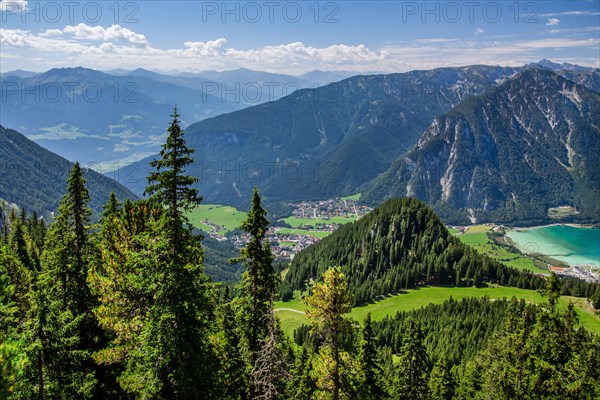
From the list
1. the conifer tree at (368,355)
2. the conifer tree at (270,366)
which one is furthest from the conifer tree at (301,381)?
the conifer tree at (270,366)

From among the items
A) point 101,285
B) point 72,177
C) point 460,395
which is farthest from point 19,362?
point 460,395

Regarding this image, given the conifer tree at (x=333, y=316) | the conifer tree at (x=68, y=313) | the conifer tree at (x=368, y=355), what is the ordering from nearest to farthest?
the conifer tree at (x=68, y=313) → the conifer tree at (x=333, y=316) → the conifer tree at (x=368, y=355)

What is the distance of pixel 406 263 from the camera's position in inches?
6880

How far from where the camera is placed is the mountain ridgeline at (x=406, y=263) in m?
154

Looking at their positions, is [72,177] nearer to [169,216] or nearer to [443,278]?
[169,216]

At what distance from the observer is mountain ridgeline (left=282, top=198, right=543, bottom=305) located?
504 feet

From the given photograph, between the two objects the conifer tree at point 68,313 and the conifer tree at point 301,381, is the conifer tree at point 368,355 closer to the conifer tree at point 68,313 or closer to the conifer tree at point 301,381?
the conifer tree at point 301,381

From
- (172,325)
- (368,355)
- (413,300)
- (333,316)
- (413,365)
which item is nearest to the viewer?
(172,325)

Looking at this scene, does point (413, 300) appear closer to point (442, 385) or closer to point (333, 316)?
point (442, 385)

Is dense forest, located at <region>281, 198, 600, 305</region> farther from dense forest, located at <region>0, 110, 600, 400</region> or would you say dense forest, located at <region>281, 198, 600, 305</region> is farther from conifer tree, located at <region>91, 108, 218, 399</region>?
conifer tree, located at <region>91, 108, 218, 399</region>

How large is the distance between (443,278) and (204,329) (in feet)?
485

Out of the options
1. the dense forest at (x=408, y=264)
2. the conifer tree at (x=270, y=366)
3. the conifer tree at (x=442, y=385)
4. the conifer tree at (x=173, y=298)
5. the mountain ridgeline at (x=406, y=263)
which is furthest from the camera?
the mountain ridgeline at (x=406, y=263)

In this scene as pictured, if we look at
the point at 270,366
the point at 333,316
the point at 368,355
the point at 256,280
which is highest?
the point at 256,280

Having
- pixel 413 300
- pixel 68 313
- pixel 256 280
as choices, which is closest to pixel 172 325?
pixel 256 280
